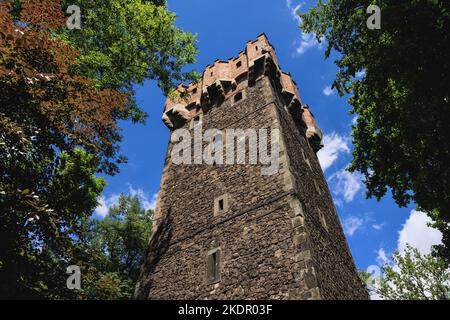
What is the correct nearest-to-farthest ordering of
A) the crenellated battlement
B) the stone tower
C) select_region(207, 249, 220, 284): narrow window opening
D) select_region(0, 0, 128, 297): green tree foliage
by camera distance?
select_region(0, 0, 128, 297): green tree foliage < the stone tower < select_region(207, 249, 220, 284): narrow window opening < the crenellated battlement

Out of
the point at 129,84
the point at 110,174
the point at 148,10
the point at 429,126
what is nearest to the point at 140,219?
the point at 110,174

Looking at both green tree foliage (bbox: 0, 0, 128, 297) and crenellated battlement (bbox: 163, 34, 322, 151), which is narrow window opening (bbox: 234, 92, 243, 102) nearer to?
crenellated battlement (bbox: 163, 34, 322, 151)

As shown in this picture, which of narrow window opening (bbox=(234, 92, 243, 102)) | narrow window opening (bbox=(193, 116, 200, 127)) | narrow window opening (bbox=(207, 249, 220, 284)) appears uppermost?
narrow window opening (bbox=(234, 92, 243, 102))

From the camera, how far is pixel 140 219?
22562 mm

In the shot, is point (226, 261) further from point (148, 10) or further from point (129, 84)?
point (148, 10)

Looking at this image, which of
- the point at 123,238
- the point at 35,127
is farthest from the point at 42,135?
Answer: the point at 123,238

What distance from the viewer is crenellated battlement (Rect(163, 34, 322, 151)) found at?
14914 mm

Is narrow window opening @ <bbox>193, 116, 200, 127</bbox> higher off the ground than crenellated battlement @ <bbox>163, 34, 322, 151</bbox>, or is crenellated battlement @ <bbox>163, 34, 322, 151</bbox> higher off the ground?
crenellated battlement @ <bbox>163, 34, 322, 151</bbox>

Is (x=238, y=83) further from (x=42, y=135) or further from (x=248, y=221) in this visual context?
(x=42, y=135)

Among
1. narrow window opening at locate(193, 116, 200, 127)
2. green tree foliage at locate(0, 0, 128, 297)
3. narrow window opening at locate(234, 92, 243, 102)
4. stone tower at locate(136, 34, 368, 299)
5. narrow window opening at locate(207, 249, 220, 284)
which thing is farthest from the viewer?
narrow window opening at locate(193, 116, 200, 127)

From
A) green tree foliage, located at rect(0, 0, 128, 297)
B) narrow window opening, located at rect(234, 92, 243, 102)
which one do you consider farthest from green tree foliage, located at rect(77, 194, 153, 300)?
green tree foliage, located at rect(0, 0, 128, 297)

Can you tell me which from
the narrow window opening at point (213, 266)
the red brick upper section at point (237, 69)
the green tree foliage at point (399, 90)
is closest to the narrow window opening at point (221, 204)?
the narrow window opening at point (213, 266)

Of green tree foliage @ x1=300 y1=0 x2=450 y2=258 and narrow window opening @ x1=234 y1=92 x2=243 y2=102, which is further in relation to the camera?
narrow window opening @ x1=234 y1=92 x2=243 y2=102

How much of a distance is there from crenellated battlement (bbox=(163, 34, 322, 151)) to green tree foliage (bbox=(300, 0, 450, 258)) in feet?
11.3
